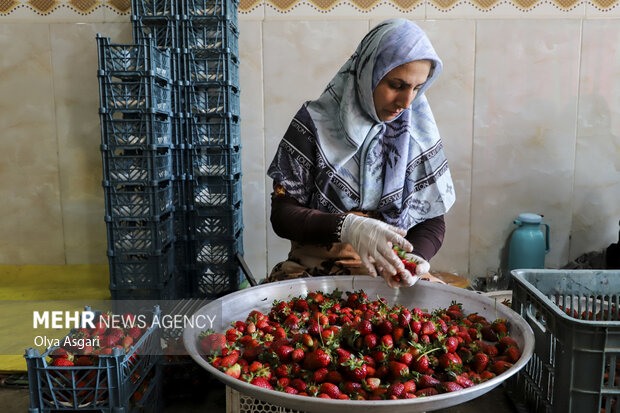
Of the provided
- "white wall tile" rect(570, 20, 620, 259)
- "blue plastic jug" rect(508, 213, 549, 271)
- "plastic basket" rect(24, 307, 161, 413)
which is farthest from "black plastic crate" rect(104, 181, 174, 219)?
"white wall tile" rect(570, 20, 620, 259)

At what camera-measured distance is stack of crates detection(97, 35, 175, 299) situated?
220 cm

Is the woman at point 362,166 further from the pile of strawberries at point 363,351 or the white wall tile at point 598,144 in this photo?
the white wall tile at point 598,144

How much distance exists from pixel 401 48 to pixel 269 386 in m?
1.10

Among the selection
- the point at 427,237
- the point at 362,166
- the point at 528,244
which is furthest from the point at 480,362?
the point at 528,244

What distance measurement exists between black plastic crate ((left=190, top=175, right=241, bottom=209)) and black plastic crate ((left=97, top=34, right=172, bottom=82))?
0.71 metres

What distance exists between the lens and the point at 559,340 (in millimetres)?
1082

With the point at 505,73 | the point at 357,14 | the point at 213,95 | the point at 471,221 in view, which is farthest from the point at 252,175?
the point at 505,73

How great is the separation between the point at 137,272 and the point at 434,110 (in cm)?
209

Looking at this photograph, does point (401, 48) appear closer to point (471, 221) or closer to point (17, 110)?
point (471, 221)

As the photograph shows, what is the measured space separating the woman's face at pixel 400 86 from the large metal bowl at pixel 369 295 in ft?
1.95

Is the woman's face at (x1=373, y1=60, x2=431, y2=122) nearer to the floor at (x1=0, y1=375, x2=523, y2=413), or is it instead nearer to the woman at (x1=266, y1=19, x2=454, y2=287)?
the woman at (x1=266, y1=19, x2=454, y2=287)

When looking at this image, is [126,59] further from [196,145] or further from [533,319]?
[533,319]

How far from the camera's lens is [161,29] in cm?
266

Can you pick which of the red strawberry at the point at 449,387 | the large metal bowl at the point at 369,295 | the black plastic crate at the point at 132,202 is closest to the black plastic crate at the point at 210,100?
the black plastic crate at the point at 132,202
